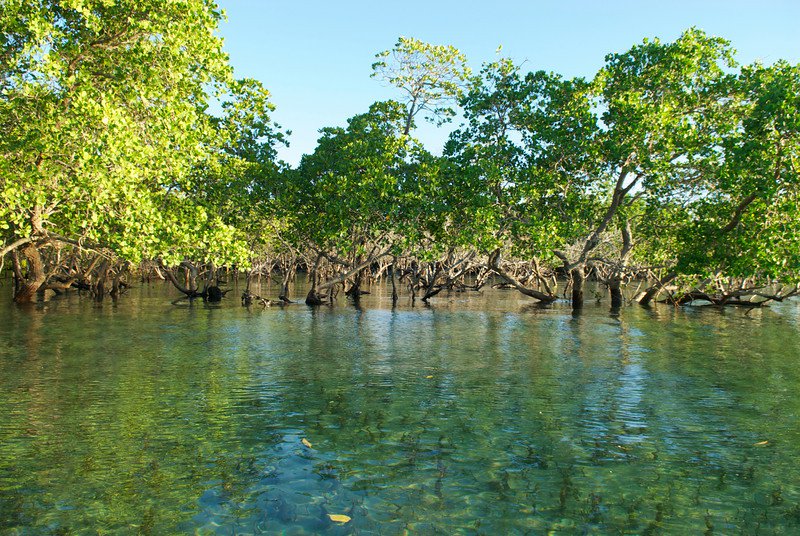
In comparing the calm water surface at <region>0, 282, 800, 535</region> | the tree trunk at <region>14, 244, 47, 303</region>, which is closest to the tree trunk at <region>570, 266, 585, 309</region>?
the calm water surface at <region>0, 282, 800, 535</region>

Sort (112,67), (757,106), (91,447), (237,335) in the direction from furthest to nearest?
1. (757,106)
2. (237,335)
3. (112,67)
4. (91,447)

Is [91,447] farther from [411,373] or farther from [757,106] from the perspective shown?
[757,106]

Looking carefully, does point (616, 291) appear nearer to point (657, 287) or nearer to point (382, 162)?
point (657, 287)

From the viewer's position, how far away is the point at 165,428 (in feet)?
33.8

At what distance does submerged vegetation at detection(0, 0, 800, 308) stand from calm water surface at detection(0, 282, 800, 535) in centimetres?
507

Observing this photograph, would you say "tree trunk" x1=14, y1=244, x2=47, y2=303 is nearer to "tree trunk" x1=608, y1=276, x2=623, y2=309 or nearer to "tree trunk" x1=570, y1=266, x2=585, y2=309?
"tree trunk" x1=570, y1=266, x2=585, y2=309

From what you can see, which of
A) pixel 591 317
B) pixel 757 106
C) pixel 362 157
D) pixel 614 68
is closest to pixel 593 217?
pixel 591 317

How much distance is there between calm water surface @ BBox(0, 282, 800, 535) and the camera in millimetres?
7102

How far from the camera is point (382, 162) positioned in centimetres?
3338

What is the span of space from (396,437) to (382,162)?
24.9 meters

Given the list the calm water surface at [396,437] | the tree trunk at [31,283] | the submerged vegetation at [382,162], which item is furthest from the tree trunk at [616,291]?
the tree trunk at [31,283]

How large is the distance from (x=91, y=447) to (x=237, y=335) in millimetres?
14483

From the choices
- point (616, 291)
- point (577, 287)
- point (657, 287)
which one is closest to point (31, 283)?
point (577, 287)

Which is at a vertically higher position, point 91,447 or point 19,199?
point 19,199
